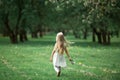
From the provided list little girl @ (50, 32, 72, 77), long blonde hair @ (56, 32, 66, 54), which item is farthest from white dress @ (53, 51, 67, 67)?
long blonde hair @ (56, 32, 66, 54)

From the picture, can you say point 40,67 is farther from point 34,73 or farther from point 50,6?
point 50,6

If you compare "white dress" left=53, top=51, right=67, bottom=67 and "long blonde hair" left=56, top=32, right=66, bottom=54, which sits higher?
"long blonde hair" left=56, top=32, right=66, bottom=54

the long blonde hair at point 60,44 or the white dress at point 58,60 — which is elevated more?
the long blonde hair at point 60,44

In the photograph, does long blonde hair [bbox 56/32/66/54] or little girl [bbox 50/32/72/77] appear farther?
long blonde hair [bbox 56/32/66/54]

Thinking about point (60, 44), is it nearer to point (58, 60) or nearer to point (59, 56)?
point (59, 56)

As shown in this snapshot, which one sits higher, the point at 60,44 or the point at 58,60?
the point at 60,44

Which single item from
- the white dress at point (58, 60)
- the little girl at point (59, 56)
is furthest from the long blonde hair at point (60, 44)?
the white dress at point (58, 60)

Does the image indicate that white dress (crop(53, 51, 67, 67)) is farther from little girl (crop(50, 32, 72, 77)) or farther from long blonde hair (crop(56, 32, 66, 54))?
long blonde hair (crop(56, 32, 66, 54))

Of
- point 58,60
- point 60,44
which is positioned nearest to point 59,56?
point 58,60

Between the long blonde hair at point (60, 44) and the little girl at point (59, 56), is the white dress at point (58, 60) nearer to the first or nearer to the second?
the little girl at point (59, 56)

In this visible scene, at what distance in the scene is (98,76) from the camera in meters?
16.0

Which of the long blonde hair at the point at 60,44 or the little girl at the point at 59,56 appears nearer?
the little girl at the point at 59,56

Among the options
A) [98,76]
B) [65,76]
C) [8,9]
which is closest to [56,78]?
[65,76]

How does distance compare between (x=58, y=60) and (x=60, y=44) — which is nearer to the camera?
(x=58, y=60)
